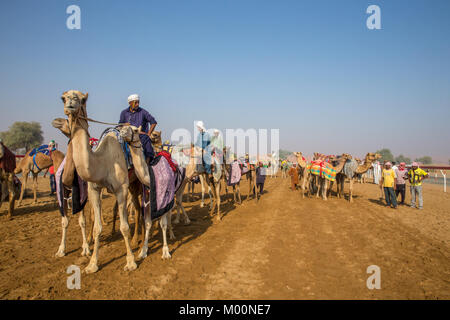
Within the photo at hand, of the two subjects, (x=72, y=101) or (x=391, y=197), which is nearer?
(x=72, y=101)

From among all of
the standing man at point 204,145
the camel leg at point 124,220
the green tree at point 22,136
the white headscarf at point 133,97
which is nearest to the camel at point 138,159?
the camel leg at point 124,220

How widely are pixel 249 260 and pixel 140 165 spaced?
3016 mm

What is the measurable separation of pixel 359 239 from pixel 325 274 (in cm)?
279

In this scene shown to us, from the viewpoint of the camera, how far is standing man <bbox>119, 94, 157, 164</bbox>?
5.42 meters

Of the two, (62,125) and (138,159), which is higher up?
(62,125)

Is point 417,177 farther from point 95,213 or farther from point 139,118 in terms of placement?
point 95,213

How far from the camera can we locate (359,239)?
253 inches

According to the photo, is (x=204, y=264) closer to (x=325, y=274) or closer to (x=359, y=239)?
(x=325, y=274)

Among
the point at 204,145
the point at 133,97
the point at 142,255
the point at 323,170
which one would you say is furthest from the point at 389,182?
the point at 133,97

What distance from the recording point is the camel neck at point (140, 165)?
4691 millimetres

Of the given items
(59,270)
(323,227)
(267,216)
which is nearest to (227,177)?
(267,216)

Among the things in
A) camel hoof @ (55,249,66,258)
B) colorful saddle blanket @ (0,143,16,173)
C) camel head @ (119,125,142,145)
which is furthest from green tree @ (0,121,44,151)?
camel head @ (119,125,142,145)
